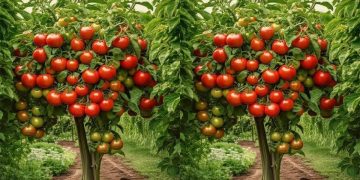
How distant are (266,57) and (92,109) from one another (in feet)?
5.26

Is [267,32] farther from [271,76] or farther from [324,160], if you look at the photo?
[324,160]

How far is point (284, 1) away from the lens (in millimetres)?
5758

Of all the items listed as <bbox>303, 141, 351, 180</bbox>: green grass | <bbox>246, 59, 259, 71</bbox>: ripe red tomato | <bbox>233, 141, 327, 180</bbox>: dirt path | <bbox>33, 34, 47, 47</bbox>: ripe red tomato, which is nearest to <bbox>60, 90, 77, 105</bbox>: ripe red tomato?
<bbox>33, 34, 47, 47</bbox>: ripe red tomato

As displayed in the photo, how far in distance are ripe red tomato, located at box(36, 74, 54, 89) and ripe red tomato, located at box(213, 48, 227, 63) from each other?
4.94ft

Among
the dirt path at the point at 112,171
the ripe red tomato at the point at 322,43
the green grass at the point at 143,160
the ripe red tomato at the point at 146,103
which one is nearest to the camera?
the ripe red tomato at the point at 322,43

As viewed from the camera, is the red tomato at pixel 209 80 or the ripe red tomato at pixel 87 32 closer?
the ripe red tomato at pixel 87 32

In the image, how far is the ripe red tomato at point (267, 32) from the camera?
4.93 meters

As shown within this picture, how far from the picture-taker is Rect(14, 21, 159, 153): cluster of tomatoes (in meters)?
4.97

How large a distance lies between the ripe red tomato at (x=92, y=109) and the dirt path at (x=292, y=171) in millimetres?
2696

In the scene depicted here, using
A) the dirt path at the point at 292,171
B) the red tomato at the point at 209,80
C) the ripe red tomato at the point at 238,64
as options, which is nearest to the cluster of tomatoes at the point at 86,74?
the red tomato at the point at 209,80

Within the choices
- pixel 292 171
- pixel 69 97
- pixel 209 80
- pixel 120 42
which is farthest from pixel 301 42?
pixel 292 171

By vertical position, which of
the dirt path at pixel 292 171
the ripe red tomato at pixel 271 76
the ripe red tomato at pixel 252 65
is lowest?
the dirt path at pixel 292 171

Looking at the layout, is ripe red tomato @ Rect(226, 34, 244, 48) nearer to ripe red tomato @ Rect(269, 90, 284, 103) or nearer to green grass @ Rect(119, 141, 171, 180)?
ripe red tomato @ Rect(269, 90, 284, 103)

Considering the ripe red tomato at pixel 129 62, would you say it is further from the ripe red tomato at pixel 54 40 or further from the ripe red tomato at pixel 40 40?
the ripe red tomato at pixel 40 40
